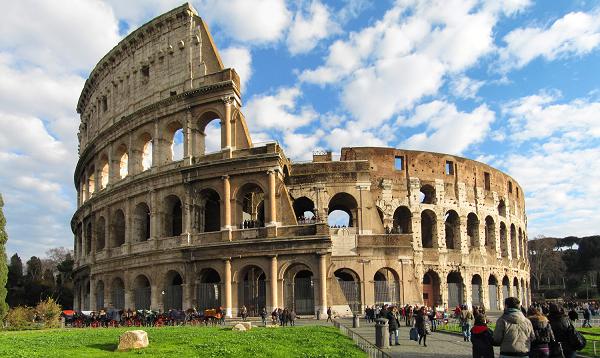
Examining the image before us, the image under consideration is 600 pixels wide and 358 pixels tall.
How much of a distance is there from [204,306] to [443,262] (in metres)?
17.8

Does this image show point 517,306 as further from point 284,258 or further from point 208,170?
point 208,170

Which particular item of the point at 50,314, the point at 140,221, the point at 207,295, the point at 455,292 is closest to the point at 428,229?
the point at 455,292

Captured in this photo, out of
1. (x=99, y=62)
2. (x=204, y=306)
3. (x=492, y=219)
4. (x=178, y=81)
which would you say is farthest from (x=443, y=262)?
(x=99, y=62)

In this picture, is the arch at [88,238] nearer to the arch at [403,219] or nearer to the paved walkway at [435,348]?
the arch at [403,219]

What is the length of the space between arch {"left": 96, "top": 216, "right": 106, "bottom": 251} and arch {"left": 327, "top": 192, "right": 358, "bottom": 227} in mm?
15708

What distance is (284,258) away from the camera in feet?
97.9

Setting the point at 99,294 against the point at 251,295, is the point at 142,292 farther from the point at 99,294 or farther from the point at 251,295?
the point at 251,295

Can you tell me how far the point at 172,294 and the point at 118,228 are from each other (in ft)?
25.4

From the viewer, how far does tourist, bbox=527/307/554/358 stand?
8.31m

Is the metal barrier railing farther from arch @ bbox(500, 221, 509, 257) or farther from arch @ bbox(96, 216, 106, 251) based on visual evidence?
arch @ bbox(500, 221, 509, 257)

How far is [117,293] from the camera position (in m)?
35.2

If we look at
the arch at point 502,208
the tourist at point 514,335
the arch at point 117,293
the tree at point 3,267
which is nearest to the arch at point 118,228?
the arch at point 117,293

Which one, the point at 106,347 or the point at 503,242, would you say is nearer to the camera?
the point at 106,347

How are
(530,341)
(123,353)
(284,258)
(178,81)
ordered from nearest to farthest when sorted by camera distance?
(530,341)
(123,353)
(284,258)
(178,81)
